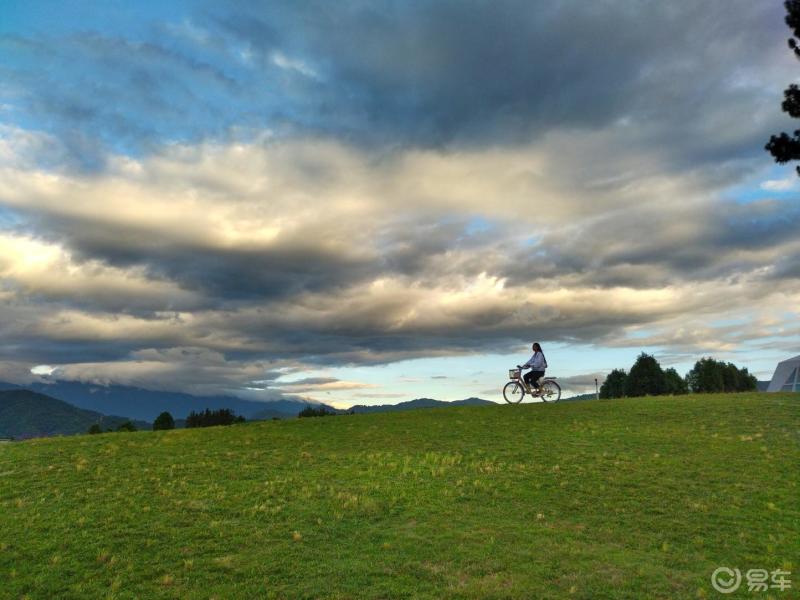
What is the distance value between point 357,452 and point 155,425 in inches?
3444

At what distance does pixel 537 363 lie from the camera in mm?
36969

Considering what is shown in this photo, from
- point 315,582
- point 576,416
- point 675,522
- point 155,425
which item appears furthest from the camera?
point 155,425

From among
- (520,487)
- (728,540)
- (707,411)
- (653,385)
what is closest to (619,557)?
(728,540)

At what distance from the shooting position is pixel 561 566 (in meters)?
13.6

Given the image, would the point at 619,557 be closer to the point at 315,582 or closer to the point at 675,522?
the point at 675,522

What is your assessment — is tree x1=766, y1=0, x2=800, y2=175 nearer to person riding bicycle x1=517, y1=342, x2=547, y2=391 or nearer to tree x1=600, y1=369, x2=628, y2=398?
person riding bicycle x1=517, y1=342, x2=547, y2=391

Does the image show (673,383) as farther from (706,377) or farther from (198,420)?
(198,420)

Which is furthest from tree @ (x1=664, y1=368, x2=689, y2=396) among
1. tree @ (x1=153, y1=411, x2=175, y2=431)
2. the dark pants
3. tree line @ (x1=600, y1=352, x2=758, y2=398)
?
tree @ (x1=153, y1=411, x2=175, y2=431)

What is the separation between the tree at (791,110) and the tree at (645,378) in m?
91.3

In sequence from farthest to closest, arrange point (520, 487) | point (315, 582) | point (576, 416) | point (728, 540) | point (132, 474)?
1. point (576, 416)
2. point (132, 474)
3. point (520, 487)
4. point (728, 540)
5. point (315, 582)

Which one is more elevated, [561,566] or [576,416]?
[576,416]

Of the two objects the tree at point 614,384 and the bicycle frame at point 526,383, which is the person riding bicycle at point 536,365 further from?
the tree at point 614,384
